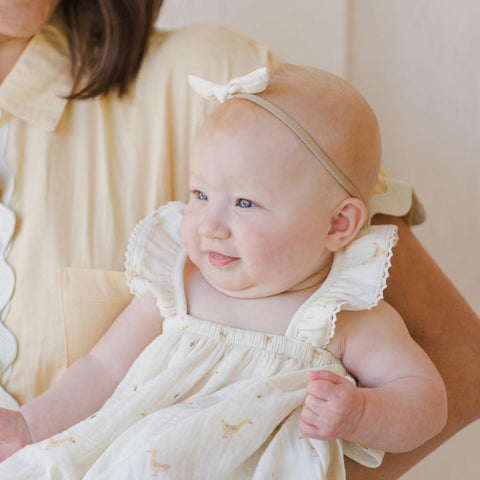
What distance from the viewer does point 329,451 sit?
Answer: 936mm

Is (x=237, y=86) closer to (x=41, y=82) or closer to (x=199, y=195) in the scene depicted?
(x=199, y=195)

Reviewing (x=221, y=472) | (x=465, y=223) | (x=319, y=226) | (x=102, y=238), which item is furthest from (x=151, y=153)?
(x=465, y=223)

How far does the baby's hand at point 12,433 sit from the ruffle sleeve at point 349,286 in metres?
0.39

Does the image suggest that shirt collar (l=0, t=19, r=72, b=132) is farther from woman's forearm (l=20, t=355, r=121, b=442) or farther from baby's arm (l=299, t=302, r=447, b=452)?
baby's arm (l=299, t=302, r=447, b=452)

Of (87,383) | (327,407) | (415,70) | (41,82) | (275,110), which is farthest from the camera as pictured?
(415,70)

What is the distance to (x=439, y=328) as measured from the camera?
119 centimetres

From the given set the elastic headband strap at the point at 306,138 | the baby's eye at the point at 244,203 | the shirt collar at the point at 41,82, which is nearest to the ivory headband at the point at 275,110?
the elastic headband strap at the point at 306,138

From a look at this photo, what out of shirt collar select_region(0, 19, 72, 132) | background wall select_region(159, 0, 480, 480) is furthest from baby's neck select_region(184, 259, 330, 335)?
background wall select_region(159, 0, 480, 480)

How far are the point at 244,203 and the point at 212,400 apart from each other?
254mm

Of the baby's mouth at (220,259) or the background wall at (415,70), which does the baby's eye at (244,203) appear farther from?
the background wall at (415,70)

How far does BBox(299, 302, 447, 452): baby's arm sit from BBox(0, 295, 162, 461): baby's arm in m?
0.30

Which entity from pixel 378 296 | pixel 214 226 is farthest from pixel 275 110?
pixel 378 296

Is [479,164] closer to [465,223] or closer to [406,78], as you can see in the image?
[465,223]

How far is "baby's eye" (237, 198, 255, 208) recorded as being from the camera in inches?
38.9
